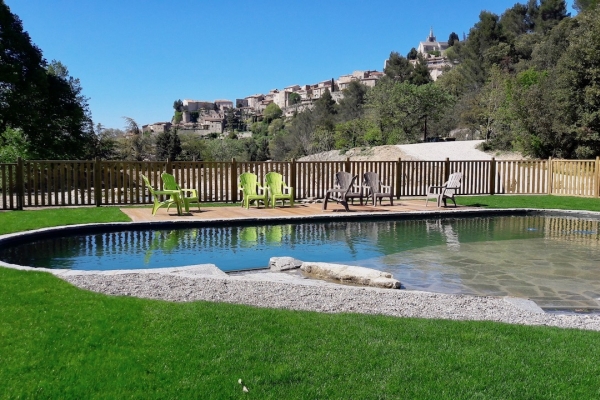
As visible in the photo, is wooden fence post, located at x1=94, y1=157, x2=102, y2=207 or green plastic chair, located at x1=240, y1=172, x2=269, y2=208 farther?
wooden fence post, located at x1=94, y1=157, x2=102, y2=207

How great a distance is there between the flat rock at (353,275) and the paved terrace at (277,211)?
4.71 m

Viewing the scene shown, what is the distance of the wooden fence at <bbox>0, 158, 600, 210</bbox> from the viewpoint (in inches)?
512

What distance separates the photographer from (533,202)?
14.8 m

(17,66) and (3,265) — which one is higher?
(17,66)

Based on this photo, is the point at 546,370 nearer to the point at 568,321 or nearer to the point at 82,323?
the point at 568,321

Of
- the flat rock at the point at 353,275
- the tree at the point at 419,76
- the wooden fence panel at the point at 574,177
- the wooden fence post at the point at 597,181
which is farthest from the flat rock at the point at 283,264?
the tree at the point at 419,76

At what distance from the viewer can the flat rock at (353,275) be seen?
5.88 meters

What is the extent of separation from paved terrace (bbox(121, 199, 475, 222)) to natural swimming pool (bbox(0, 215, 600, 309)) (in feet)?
1.57

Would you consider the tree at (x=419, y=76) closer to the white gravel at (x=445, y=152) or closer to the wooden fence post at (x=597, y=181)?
the white gravel at (x=445, y=152)

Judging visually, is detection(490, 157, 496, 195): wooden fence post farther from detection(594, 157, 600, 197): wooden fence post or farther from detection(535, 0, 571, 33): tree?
detection(535, 0, 571, 33): tree

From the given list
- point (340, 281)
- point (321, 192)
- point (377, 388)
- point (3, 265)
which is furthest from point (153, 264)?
point (321, 192)

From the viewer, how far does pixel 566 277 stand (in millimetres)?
6508

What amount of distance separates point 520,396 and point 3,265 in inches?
220

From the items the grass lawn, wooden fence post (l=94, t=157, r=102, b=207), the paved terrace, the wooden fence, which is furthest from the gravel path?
the wooden fence
